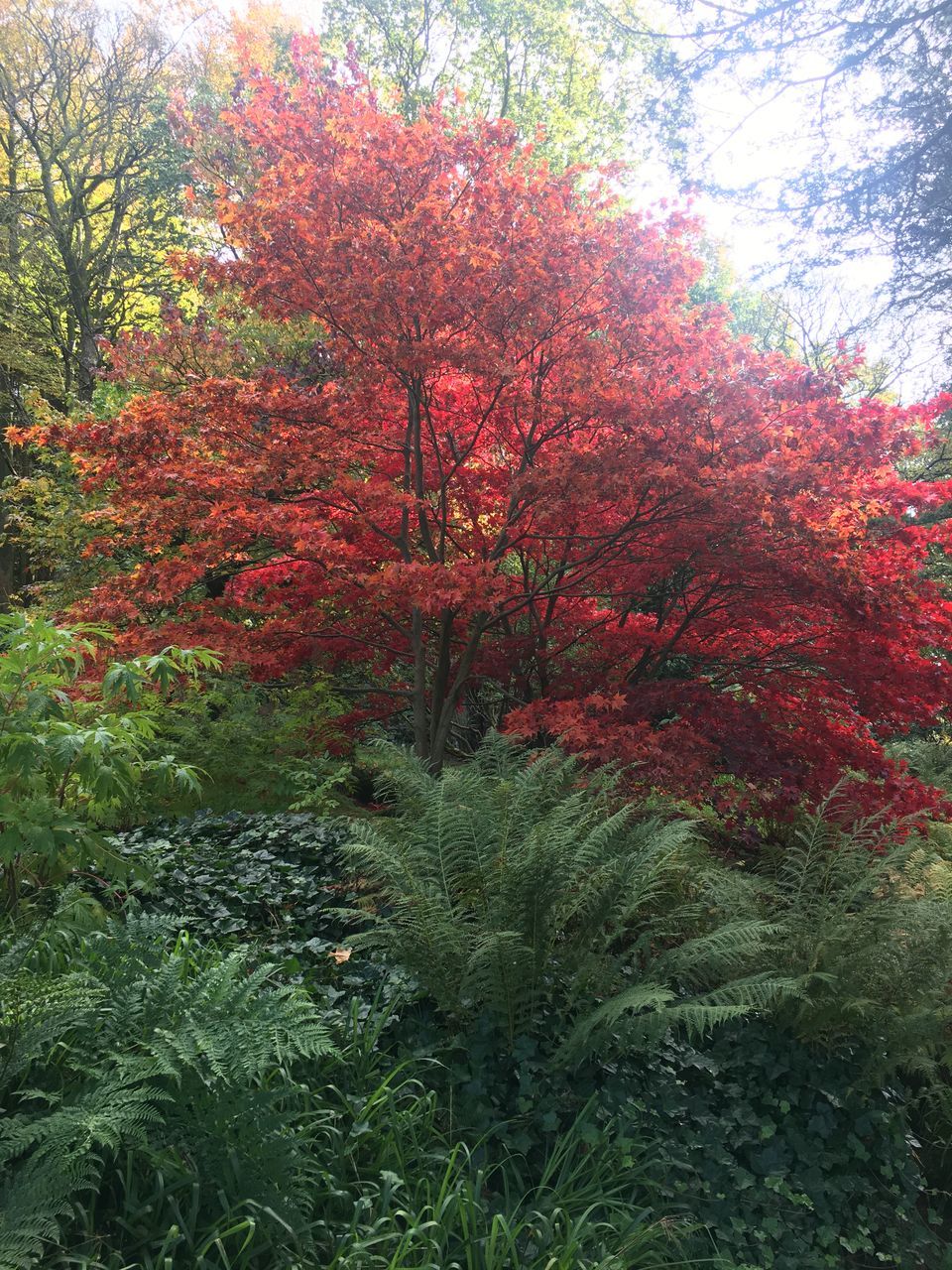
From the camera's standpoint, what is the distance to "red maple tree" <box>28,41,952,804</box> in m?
4.81

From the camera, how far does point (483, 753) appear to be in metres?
4.84

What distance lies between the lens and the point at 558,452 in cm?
550

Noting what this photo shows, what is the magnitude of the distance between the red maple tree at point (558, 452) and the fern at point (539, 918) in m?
1.13

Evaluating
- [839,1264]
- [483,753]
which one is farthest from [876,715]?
[839,1264]

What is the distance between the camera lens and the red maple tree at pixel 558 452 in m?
4.81

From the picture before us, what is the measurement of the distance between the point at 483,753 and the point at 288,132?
396 centimetres

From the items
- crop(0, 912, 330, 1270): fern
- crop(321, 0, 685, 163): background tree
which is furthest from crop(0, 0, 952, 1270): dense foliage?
crop(321, 0, 685, 163): background tree

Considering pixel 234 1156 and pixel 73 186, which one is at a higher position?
pixel 73 186

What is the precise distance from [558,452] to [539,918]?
3305 mm

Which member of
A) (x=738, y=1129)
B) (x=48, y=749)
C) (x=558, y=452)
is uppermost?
(x=558, y=452)

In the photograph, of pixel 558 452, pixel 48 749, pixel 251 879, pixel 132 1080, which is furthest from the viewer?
pixel 558 452

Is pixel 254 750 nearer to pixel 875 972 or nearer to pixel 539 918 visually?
pixel 539 918

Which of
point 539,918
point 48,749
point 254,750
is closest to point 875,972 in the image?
point 539,918

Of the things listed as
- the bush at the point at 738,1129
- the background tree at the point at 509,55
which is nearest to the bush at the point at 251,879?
the bush at the point at 738,1129
